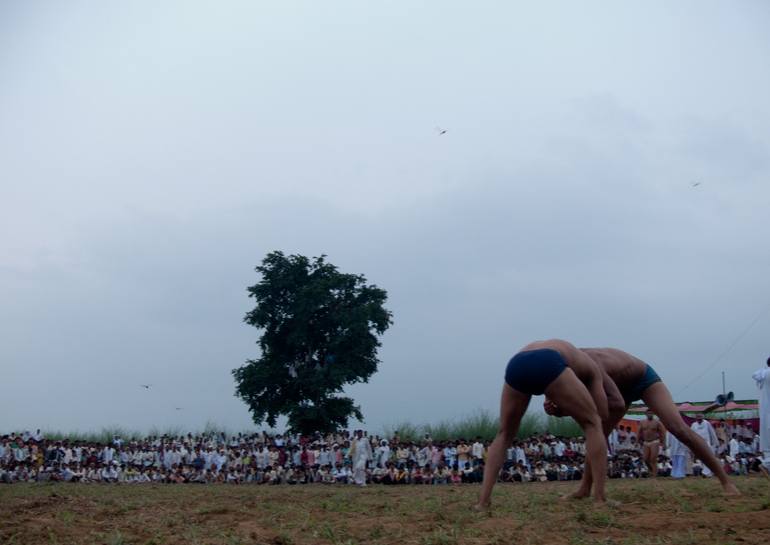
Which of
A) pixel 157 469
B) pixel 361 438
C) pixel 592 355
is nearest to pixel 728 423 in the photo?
pixel 361 438

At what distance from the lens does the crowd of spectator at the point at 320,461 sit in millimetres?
26328

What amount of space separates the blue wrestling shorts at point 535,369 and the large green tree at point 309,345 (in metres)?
29.6

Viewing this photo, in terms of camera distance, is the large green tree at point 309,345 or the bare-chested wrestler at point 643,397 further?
the large green tree at point 309,345

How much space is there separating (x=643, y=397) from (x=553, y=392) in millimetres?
2062

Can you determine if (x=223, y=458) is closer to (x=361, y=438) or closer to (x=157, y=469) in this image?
(x=157, y=469)

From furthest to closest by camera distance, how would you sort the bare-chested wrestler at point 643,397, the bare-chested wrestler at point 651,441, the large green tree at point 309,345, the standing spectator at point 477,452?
the large green tree at point 309,345 < the standing spectator at point 477,452 < the bare-chested wrestler at point 651,441 < the bare-chested wrestler at point 643,397

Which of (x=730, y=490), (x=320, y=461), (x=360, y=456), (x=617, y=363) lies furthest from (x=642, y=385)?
(x=320, y=461)

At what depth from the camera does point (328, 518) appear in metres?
6.99

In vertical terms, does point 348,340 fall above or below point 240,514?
above

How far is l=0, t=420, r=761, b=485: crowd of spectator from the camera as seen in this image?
26328 mm

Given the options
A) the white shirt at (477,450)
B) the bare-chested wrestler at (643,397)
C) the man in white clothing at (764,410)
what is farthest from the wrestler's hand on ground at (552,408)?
the white shirt at (477,450)

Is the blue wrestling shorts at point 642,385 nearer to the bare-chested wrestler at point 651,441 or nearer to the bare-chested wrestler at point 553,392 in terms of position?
Answer: the bare-chested wrestler at point 553,392

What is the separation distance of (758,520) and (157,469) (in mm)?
27907

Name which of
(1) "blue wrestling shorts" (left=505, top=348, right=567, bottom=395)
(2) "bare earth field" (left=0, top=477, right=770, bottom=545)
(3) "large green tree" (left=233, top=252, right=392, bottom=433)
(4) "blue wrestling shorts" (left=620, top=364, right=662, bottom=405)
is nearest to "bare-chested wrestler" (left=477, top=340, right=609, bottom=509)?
(1) "blue wrestling shorts" (left=505, top=348, right=567, bottom=395)
